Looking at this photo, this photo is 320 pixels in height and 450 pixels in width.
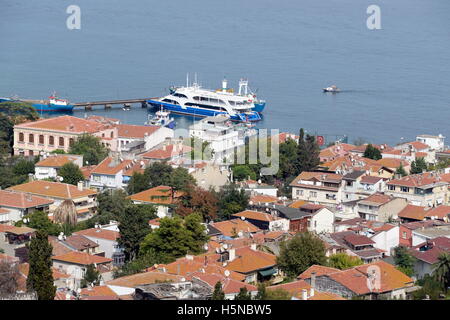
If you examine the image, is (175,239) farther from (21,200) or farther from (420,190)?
(420,190)

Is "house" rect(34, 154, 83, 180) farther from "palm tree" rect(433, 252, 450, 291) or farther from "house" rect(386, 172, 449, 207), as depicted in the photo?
"palm tree" rect(433, 252, 450, 291)

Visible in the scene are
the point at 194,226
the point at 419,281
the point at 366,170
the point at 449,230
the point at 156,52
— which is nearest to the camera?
the point at 419,281

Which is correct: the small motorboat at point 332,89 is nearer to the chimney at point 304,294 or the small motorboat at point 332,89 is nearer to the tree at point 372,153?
the tree at point 372,153

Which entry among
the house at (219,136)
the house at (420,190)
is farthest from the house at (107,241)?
the house at (219,136)

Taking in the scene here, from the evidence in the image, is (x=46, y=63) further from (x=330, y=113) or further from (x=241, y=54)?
(x=330, y=113)
